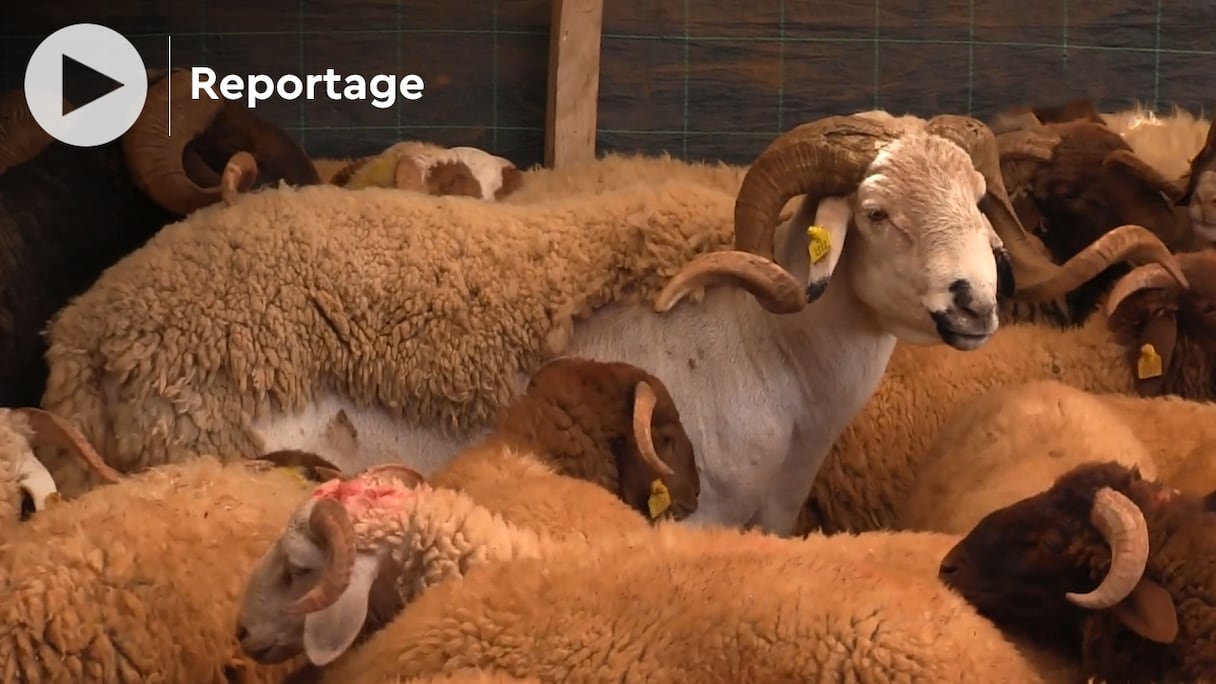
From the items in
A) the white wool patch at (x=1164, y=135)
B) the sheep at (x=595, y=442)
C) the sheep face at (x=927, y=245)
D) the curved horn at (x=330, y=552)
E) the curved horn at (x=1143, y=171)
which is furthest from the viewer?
the white wool patch at (x=1164, y=135)

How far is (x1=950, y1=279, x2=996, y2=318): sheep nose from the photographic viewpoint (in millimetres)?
3920

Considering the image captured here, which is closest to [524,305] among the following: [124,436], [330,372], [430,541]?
[330,372]

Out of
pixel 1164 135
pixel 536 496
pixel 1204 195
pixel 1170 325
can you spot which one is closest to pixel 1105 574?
pixel 536 496

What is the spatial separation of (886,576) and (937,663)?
0.29 meters

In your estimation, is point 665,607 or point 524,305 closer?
point 665,607

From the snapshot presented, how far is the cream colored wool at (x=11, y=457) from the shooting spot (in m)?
3.62

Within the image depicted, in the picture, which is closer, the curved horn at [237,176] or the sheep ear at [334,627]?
the sheep ear at [334,627]

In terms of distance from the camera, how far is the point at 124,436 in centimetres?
→ 412

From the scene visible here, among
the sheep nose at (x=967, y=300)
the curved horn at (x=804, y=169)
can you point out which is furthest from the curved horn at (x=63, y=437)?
the sheep nose at (x=967, y=300)

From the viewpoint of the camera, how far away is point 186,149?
16.8 feet

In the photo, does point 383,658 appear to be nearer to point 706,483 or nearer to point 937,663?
point 937,663

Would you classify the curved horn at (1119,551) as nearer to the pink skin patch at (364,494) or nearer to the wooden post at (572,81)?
the pink skin patch at (364,494)

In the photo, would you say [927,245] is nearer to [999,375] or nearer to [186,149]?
[999,375]

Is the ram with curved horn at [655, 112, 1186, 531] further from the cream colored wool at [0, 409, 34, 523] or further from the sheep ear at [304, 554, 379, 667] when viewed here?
the cream colored wool at [0, 409, 34, 523]
